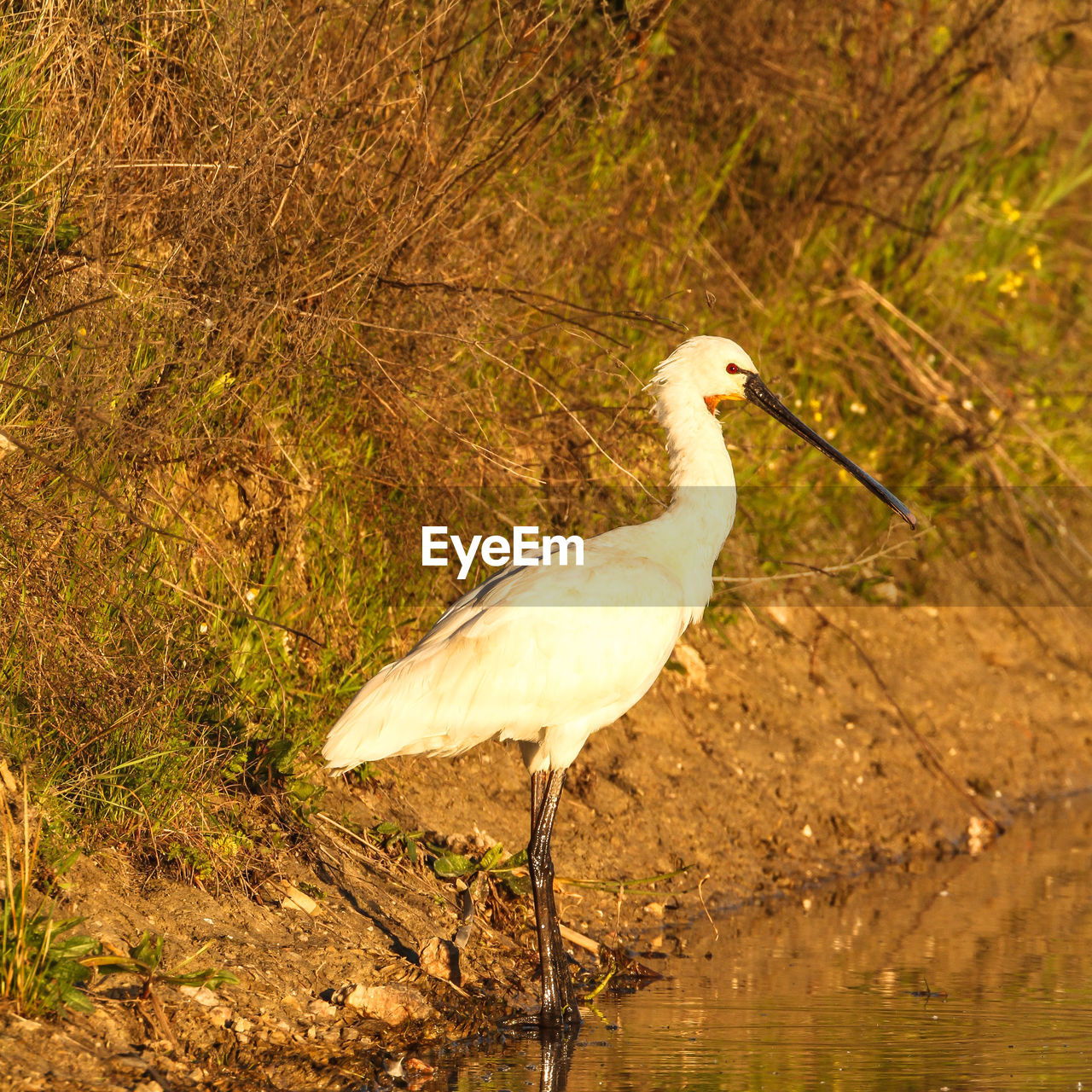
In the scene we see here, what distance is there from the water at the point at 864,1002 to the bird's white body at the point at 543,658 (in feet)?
3.26

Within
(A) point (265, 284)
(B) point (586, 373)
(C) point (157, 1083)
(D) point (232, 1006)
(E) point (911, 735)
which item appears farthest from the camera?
(E) point (911, 735)

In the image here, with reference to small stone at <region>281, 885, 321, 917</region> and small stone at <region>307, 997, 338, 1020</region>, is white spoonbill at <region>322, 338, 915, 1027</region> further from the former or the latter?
small stone at <region>307, 997, 338, 1020</region>

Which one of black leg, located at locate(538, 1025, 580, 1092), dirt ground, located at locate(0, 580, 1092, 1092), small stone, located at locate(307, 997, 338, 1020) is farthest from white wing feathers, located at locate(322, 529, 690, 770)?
black leg, located at locate(538, 1025, 580, 1092)

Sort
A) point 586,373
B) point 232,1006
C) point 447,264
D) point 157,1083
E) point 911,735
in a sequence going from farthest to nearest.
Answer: point 911,735, point 586,373, point 447,264, point 232,1006, point 157,1083

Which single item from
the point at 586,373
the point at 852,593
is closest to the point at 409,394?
the point at 586,373

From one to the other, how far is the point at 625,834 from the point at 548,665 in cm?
170

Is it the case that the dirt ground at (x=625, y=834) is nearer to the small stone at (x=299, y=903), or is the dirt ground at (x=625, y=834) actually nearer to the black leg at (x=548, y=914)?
the small stone at (x=299, y=903)

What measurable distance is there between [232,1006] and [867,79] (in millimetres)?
6585

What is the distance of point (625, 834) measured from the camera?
6.64m

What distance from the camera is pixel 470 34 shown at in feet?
21.7

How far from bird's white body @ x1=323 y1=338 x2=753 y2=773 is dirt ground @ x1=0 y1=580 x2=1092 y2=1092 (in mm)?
626

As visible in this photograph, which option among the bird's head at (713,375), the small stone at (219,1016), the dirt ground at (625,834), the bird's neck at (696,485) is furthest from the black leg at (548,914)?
the bird's head at (713,375)

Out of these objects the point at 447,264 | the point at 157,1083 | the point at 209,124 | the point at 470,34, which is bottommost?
the point at 157,1083

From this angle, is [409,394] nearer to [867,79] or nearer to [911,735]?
[911,735]
